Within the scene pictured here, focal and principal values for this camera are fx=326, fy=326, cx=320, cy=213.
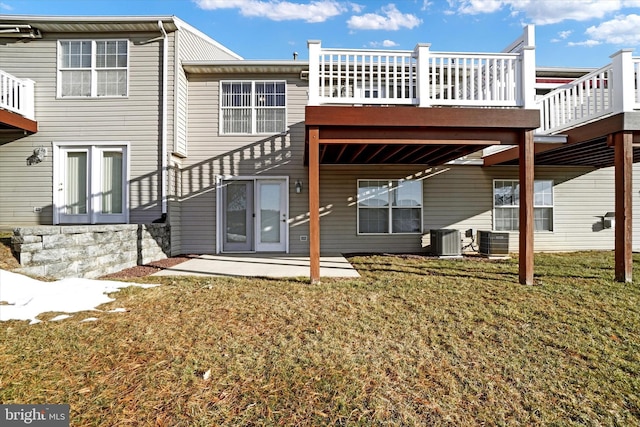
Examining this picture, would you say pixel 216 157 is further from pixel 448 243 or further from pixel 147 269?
pixel 448 243

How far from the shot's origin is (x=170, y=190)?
786cm

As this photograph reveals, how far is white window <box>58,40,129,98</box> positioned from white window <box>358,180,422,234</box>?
6.50 meters

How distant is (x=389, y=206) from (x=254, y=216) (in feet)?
11.9

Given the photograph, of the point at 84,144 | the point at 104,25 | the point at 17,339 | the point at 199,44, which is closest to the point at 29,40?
the point at 104,25

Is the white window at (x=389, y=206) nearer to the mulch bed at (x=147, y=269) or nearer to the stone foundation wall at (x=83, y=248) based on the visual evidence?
the mulch bed at (x=147, y=269)

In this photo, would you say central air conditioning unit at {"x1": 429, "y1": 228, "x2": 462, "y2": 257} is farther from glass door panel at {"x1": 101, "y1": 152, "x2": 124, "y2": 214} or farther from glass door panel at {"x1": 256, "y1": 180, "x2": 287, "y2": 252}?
glass door panel at {"x1": 101, "y1": 152, "x2": 124, "y2": 214}

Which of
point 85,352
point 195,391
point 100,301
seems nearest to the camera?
point 195,391

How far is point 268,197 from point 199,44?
468cm

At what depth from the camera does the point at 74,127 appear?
7805 mm

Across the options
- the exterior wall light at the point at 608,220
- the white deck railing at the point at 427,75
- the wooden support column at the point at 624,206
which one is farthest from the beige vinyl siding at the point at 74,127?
the exterior wall light at the point at 608,220

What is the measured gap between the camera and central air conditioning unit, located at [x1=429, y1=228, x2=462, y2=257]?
A: 7.84m

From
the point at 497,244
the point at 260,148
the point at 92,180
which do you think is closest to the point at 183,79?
the point at 260,148

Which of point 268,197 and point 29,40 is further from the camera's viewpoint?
point 268,197

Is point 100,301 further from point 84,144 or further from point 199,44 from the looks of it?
point 199,44
